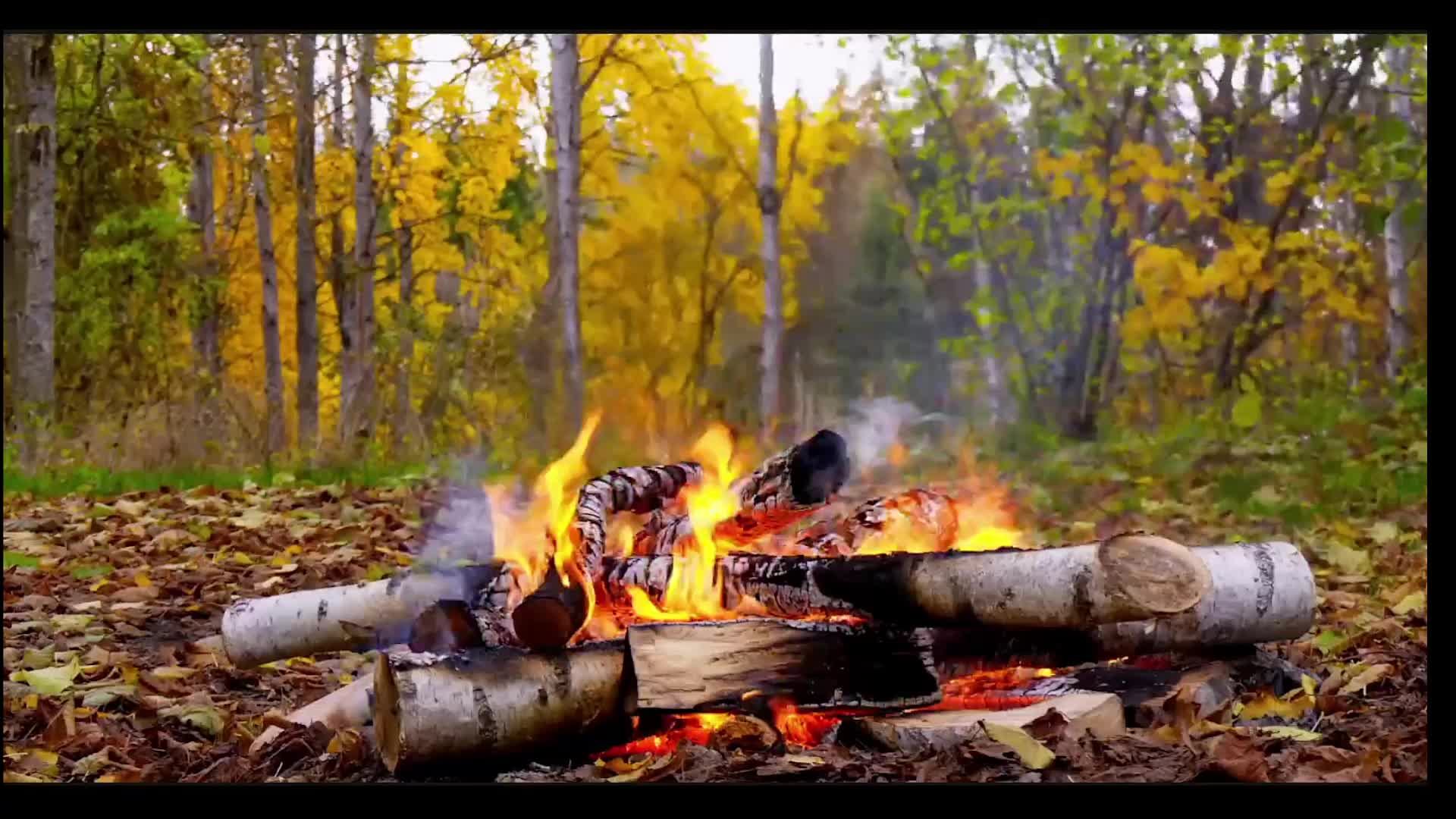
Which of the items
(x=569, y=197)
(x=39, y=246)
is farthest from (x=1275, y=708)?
(x=569, y=197)

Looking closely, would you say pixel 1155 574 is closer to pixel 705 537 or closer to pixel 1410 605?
pixel 705 537

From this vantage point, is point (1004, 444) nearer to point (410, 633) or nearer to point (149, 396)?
point (149, 396)

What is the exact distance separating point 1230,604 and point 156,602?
359cm

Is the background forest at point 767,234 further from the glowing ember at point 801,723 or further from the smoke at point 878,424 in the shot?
the glowing ember at point 801,723

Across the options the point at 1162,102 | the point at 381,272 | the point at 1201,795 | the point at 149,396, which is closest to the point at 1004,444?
the point at 1162,102

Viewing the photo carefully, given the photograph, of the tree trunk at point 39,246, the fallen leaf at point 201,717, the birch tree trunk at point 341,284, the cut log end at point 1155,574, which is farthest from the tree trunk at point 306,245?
the cut log end at point 1155,574

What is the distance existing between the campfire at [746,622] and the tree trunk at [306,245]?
301 inches

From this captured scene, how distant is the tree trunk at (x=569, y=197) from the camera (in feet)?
38.0

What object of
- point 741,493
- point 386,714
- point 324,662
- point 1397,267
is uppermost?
point 1397,267

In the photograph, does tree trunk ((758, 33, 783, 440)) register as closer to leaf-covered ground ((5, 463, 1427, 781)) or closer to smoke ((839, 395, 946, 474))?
smoke ((839, 395, 946, 474))

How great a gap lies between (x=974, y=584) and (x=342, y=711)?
5.26 feet

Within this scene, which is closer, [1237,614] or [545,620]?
[545,620]

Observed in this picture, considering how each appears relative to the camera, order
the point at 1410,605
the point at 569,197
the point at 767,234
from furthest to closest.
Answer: the point at 767,234 → the point at 569,197 → the point at 1410,605

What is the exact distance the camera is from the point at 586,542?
3600 millimetres
